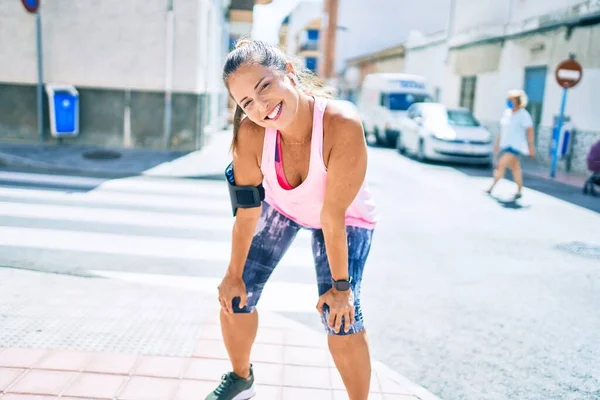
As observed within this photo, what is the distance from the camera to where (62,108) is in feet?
40.0

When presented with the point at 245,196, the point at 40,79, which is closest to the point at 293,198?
the point at 245,196

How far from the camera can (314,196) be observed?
7.93 feet

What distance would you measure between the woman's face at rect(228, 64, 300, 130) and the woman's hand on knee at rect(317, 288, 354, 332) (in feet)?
2.32

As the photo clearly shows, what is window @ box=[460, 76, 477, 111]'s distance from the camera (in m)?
23.5

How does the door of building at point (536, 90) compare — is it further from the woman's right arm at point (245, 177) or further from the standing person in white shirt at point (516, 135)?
the woman's right arm at point (245, 177)

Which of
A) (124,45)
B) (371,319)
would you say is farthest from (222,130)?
(371,319)

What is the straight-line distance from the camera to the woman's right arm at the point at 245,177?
2445 millimetres

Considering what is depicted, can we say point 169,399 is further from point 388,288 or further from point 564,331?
point 564,331

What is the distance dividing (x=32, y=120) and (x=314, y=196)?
11.9 meters

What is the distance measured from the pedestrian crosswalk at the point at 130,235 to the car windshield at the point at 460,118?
8962mm

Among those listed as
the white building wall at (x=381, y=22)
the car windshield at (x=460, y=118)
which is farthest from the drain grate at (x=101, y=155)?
the white building wall at (x=381, y=22)

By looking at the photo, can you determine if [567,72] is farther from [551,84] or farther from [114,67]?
[114,67]

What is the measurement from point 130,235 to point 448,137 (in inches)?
420

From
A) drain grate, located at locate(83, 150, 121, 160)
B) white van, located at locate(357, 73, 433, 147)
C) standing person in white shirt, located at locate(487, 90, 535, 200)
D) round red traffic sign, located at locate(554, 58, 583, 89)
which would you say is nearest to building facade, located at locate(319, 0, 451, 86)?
white van, located at locate(357, 73, 433, 147)
